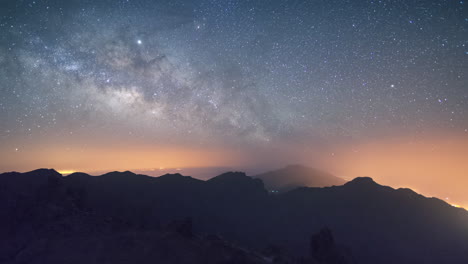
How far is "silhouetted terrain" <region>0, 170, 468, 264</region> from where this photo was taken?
32753mm

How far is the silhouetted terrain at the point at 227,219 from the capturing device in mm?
32753

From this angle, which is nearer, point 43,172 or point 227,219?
point 43,172

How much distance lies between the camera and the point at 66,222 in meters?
36.6

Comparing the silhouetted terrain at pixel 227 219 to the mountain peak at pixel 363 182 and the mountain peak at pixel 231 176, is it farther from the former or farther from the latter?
the mountain peak at pixel 231 176

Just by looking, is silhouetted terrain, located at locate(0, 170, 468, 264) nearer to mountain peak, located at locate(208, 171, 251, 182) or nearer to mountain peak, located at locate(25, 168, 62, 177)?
mountain peak, located at locate(25, 168, 62, 177)

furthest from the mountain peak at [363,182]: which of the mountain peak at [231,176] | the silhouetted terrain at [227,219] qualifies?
the mountain peak at [231,176]

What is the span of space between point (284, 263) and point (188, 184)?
204 feet

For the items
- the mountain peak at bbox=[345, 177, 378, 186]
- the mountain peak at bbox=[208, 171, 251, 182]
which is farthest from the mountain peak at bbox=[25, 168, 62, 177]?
the mountain peak at bbox=[345, 177, 378, 186]

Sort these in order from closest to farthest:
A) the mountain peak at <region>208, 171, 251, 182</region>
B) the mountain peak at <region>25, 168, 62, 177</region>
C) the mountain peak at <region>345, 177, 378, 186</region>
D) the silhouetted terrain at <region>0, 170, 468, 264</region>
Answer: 1. the silhouetted terrain at <region>0, 170, 468, 264</region>
2. the mountain peak at <region>25, 168, 62, 177</region>
3. the mountain peak at <region>345, 177, 378, 186</region>
4. the mountain peak at <region>208, 171, 251, 182</region>

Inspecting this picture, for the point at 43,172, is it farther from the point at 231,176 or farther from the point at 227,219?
the point at 231,176

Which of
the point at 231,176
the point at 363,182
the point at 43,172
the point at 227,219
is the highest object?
the point at 43,172

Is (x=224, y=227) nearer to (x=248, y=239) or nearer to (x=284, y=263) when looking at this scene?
(x=248, y=239)

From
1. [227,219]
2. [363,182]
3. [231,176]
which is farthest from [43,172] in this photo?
[363,182]

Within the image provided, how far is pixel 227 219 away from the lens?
289 feet
